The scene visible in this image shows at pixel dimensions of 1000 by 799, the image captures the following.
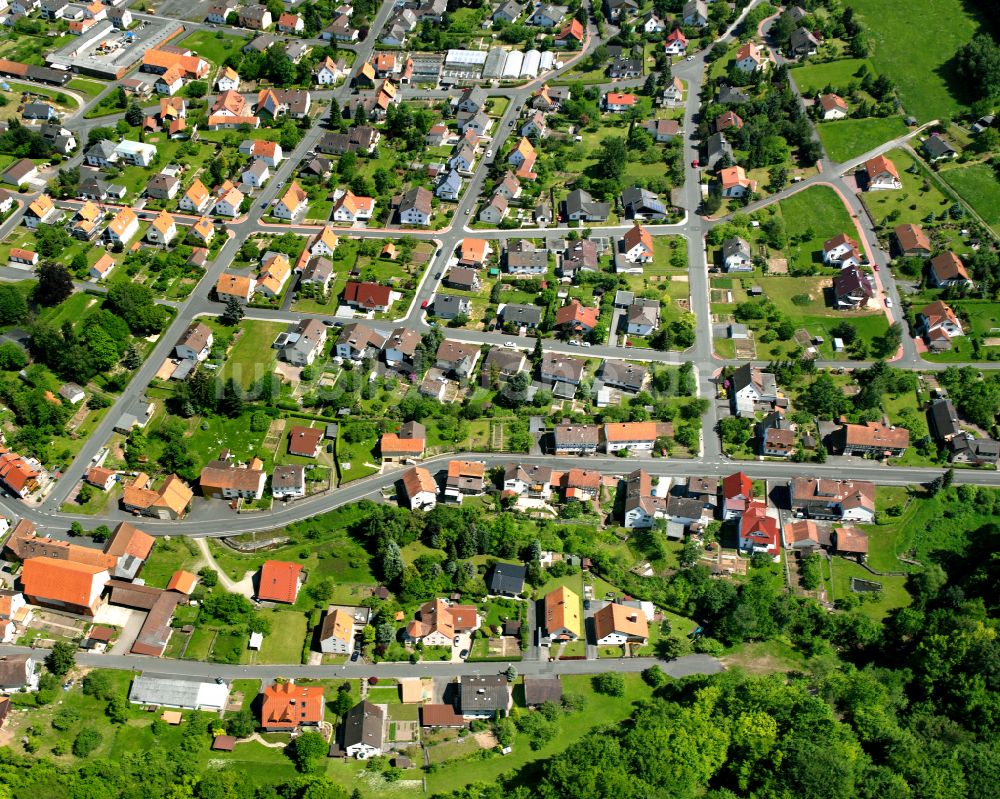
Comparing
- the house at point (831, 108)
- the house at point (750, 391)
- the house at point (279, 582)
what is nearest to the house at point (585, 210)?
the house at point (750, 391)

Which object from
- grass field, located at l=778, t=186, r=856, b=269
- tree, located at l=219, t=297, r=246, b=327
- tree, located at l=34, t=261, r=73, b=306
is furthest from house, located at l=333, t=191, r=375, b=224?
grass field, located at l=778, t=186, r=856, b=269

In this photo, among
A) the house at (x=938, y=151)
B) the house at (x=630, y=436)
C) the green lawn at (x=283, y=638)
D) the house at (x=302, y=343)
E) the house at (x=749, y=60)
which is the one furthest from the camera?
the house at (x=749, y=60)

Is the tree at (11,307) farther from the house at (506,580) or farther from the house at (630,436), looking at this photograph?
the house at (630,436)

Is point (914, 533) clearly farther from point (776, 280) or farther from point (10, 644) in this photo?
point (10, 644)

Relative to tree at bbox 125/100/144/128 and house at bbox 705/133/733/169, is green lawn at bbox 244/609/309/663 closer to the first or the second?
house at bbox 705/133/733/169

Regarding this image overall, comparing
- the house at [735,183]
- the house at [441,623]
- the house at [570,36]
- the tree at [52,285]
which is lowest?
the house at [441,623]

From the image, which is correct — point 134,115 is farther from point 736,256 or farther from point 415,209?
point 736,256

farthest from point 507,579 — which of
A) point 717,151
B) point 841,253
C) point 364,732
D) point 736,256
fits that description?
point 717,151
